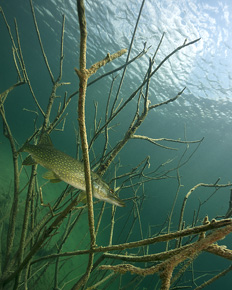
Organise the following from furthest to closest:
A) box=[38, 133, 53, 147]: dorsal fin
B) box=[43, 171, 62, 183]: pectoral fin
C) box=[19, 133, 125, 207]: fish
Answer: box=[38, 133, 53, 147]: dorsal fin
box=[43, 171, 62, 183]: pectoral fin
box=[19, 133, 125, 207]: fish

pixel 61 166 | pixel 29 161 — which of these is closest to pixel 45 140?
pixel 29 161

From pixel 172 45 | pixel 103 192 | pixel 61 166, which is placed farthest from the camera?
pixel 172 45

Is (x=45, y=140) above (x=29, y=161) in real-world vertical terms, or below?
above

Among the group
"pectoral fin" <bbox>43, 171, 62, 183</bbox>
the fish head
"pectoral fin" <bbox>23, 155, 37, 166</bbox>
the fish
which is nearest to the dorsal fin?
the fish

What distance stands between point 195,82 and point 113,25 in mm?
8912

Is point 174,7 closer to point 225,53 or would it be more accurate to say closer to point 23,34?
point 225,53

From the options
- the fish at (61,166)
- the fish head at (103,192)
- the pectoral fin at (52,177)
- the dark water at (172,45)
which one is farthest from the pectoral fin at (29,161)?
the dark water at (172,45)

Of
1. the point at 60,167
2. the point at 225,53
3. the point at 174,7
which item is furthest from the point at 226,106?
the point at 60,167

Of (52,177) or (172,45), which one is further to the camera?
(172,45)

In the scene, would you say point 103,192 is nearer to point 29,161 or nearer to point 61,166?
point 61,166

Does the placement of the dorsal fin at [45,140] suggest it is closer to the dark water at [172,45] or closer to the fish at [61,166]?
the fish at [61,166]

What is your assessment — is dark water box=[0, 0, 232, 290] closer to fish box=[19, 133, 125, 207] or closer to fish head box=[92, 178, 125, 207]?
fish head box=[92, 178, 125, 207]

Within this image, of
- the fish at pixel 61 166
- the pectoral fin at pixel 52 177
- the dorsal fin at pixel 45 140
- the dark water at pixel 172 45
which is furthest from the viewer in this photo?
the dark water at pixel 172 45

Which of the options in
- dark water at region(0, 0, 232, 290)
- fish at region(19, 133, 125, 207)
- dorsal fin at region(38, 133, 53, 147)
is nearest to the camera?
fish at region(19, 133, 125, 207)
